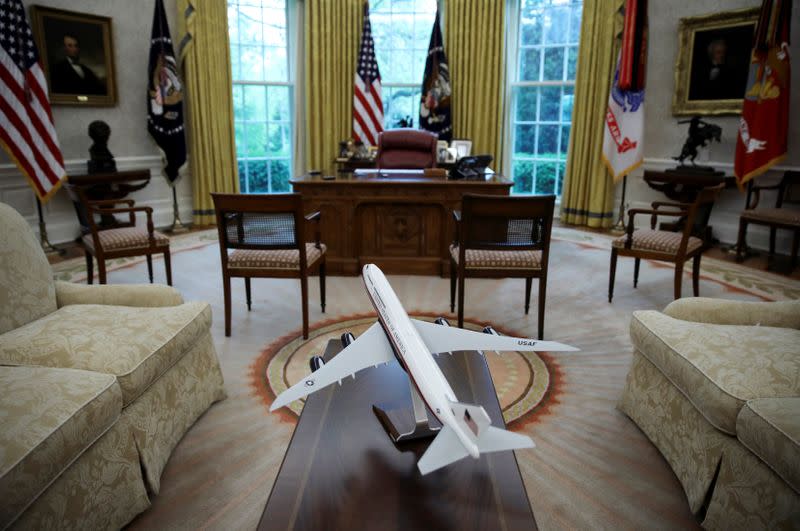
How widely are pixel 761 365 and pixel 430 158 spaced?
4200 millimetres

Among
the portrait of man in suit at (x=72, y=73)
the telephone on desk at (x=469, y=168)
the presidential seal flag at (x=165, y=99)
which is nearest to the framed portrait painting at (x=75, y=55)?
the portrait of man in suit at (x=72, y=73)

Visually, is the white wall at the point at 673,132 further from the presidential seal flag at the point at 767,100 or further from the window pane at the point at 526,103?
the window pane at the point at 526,103

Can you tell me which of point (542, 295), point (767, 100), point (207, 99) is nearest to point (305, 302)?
point (542, 295)

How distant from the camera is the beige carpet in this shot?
1.80 m

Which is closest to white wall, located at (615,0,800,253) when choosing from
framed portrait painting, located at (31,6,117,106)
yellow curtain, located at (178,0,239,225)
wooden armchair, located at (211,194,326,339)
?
wooden armchair, located at (211,194,326,339)

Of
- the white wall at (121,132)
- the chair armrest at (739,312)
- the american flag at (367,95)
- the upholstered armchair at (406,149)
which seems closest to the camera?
the chair armrest at (739,312)

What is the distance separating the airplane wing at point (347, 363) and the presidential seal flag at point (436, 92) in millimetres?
5664

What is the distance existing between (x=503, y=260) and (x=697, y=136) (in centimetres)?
354

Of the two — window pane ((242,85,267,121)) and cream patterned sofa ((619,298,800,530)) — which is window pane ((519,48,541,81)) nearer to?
window pane ((242,85,267,121))

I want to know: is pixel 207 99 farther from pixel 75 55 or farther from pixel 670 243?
pixel 670 243

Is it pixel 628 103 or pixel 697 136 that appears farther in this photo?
pixel 628 103

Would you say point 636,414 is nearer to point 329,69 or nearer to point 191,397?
point 191,397

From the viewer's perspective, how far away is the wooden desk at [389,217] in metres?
4.24

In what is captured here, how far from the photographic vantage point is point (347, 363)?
1572 mm
